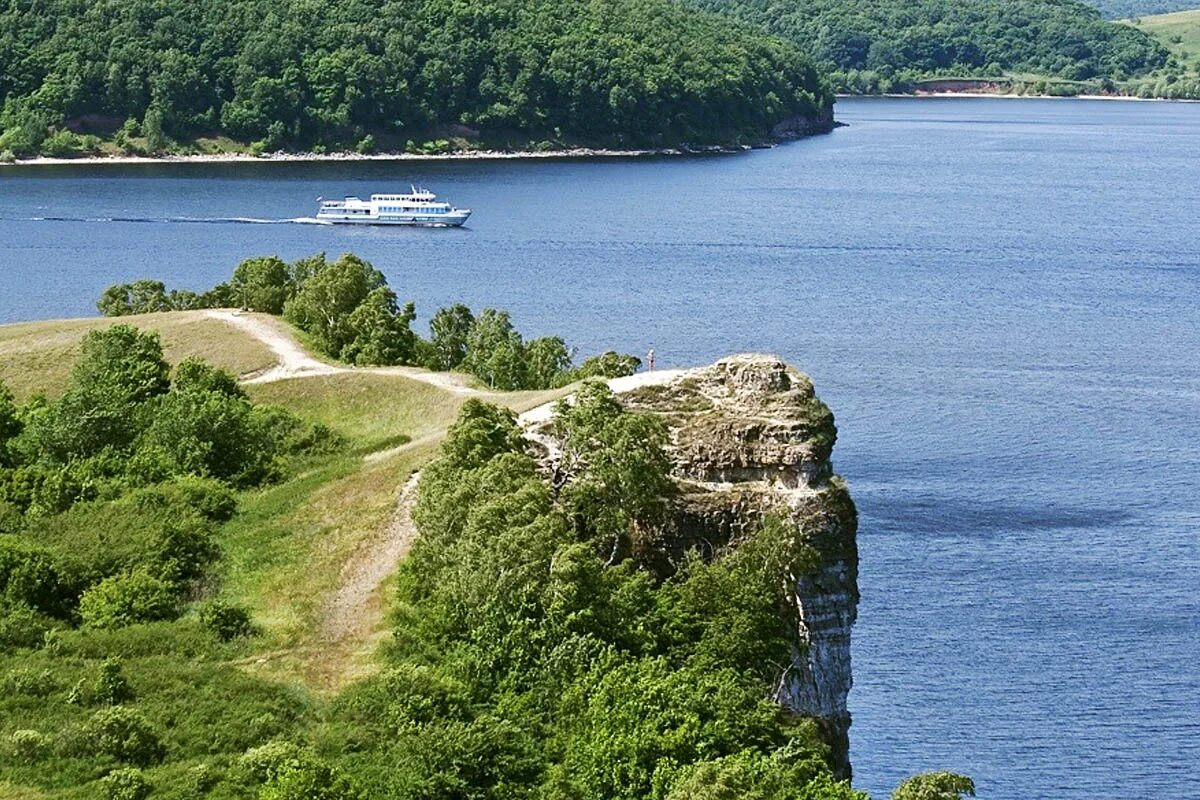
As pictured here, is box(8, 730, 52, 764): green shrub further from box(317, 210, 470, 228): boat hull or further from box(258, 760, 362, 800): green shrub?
box(317, 210, 470, 228): boat hull

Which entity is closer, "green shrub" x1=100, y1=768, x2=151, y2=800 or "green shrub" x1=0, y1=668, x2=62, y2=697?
"green shrub" x1=100, y1=768, x2=151, y2=800

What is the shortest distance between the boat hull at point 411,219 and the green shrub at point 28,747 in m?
134

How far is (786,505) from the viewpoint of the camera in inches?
2034

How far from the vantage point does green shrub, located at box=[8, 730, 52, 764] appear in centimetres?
4288

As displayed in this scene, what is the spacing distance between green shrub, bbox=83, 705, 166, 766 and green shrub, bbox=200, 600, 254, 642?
6.87 m

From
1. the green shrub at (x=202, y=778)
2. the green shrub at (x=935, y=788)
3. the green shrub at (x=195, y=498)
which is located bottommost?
the green shrub at (x=202, y=778)

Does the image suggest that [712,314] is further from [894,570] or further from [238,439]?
[238,439]

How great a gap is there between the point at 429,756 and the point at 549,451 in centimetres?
1459

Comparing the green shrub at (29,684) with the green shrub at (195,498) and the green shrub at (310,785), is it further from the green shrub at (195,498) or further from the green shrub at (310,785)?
the green shrub at (195,498)

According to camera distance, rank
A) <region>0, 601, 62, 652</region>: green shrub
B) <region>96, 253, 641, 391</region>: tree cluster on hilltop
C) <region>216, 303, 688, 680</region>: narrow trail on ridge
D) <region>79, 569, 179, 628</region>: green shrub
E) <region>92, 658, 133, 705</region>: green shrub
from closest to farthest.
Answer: <region>92, 658, 133, 705</region>: green shrub
<region>0, 601, 62, 652</region>: green shrub
<region>216, 303, 688, 680</region>: narrow trail on ridge
<region>79, 569, 179, 628</region>: green shrub
<region>96, 253, 641, 391</region>: tree cluster on hilltop

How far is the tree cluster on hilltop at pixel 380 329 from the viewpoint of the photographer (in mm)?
80312

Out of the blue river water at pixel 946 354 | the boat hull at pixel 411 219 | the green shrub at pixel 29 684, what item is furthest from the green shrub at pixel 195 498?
the boat hull at pixel 411 219

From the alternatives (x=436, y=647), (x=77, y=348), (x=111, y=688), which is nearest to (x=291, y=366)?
(x=77, y=348)

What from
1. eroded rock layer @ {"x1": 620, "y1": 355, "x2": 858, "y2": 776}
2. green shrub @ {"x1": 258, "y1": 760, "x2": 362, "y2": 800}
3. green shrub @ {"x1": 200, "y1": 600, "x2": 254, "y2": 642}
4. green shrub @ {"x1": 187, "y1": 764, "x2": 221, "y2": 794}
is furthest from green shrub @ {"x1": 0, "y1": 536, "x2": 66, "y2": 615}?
eroded rock layer @ {"x1": 620, "y1": 355, "x2": 858, "y2": 776}
